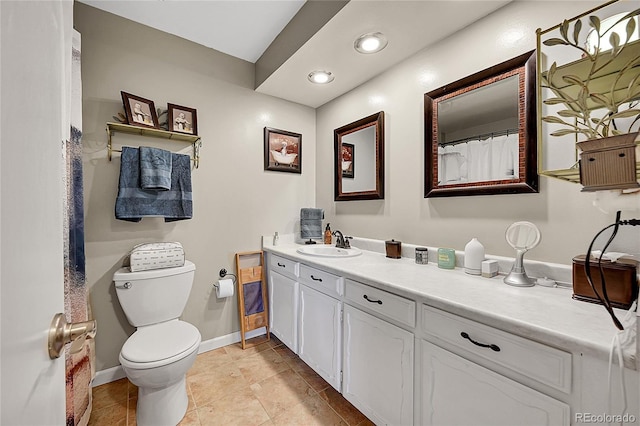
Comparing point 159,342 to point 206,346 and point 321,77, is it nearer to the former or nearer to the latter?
point 206,346

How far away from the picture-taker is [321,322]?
5.51ft

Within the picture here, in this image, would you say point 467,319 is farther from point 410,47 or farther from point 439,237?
point 410,47

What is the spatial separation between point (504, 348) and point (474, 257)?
592 mm

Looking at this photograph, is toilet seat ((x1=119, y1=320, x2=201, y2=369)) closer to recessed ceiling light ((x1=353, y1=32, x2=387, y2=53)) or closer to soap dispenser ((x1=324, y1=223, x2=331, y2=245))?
soap dispenser ((x1=324, y1=223, x2=331, y2=245))

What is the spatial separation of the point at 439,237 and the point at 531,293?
62cm

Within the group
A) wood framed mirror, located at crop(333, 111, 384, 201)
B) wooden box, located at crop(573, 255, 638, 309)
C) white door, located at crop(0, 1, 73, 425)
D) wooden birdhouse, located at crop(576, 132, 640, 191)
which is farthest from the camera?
wood framed mirror, located at crop(333, 111, 384, 201)

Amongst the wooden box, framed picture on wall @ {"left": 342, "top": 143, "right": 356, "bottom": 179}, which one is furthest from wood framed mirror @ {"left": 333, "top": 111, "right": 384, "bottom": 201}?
the wooden box

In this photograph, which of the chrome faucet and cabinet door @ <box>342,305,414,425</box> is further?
the chrome faucet

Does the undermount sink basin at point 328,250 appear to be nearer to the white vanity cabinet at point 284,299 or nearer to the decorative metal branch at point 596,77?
the white vanity cabinet at point 284,299

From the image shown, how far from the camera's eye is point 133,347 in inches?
→ 55.5

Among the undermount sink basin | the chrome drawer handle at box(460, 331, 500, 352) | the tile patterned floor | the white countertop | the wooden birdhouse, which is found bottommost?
the tile patterned floor

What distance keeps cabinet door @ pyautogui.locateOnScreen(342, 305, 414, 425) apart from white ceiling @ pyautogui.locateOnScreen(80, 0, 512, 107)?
64.4 inches

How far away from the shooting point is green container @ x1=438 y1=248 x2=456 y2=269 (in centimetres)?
151

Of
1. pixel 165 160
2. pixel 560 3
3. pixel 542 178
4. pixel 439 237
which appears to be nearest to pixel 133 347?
pixel 165 160
